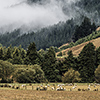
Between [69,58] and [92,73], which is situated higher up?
[69,58]

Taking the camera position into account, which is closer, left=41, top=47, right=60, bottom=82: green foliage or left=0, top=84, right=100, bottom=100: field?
left=0, top=84, right=100, bottom=100: field

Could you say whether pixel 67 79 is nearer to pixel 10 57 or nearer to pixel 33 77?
pixel 33 77

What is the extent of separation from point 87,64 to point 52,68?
2000 cm

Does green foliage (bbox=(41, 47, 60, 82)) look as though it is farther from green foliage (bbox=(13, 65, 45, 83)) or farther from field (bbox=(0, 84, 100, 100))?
field (bbox=(0, 84, 100, 100))

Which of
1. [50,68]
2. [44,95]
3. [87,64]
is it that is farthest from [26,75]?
[44,95]

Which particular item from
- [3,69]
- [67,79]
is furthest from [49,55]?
Answer: [3,69]

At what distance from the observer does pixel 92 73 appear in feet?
316

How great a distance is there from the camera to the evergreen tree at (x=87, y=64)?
94.6 metres

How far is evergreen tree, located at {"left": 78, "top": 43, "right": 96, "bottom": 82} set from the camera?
9456 cm

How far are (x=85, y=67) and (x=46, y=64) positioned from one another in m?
22.3

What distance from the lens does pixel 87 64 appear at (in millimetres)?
98562

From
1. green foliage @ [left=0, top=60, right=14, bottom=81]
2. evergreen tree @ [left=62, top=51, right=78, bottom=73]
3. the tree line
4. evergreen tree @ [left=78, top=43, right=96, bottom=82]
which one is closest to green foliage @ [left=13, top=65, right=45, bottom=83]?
the tree line

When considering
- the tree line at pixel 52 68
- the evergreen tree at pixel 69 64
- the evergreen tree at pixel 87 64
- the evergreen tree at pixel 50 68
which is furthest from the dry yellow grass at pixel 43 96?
the evergreen tree at pixel 69 64

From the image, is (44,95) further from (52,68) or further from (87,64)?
(87,64)
